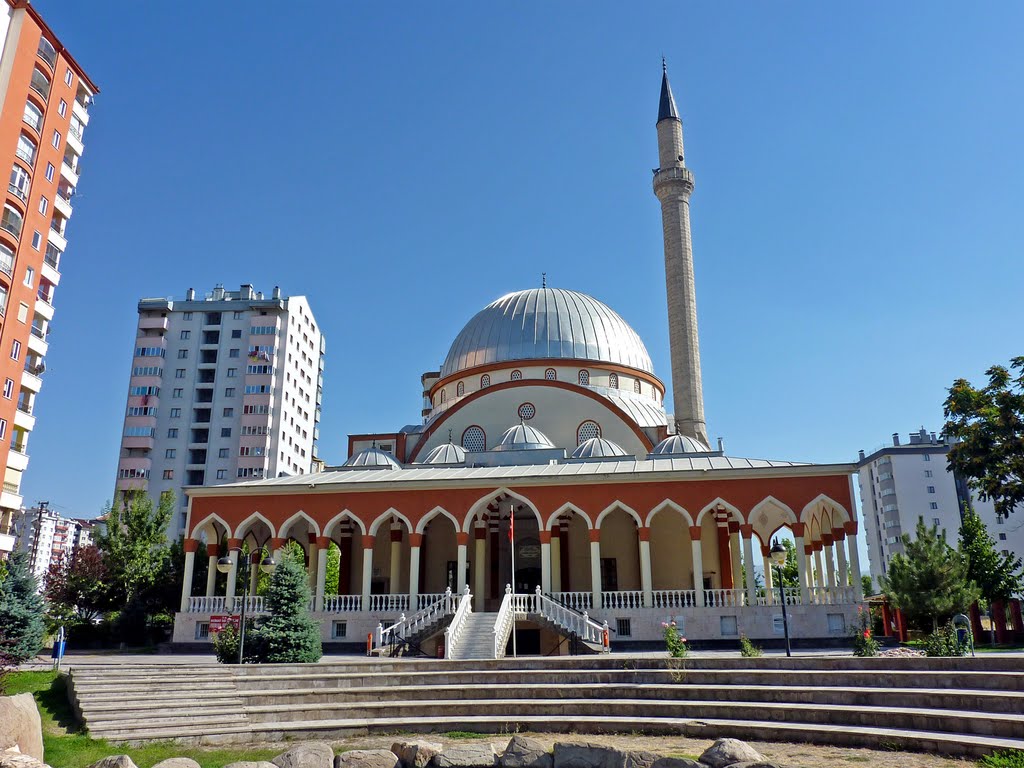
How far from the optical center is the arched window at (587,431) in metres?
31.7

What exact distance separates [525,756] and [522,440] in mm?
21053

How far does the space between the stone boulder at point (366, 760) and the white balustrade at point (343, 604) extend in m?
15.6

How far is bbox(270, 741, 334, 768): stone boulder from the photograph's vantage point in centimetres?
839

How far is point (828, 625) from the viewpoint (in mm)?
21688

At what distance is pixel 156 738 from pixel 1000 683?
468 inches

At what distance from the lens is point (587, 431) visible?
31.8 metres

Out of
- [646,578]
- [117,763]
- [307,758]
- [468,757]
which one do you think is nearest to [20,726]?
[117,763]

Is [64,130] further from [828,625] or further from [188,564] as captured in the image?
[828,625]

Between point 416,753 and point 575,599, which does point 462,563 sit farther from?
point 416,753

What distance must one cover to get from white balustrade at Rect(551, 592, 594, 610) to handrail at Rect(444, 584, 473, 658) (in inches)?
116

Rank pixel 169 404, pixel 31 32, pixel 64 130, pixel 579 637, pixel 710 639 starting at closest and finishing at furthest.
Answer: pixel 579 637, pixel 710 639, pixel 31 32, pixel 64 130, pixel 169 404

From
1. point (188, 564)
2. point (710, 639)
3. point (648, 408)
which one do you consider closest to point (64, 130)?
point (188, 564)

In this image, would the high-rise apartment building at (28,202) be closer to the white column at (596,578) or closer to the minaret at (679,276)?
the white column at (596,578)

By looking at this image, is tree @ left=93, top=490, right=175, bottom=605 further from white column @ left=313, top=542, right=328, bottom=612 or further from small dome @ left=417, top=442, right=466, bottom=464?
small dome @ left=417, top=442, right=466, bottom=464
